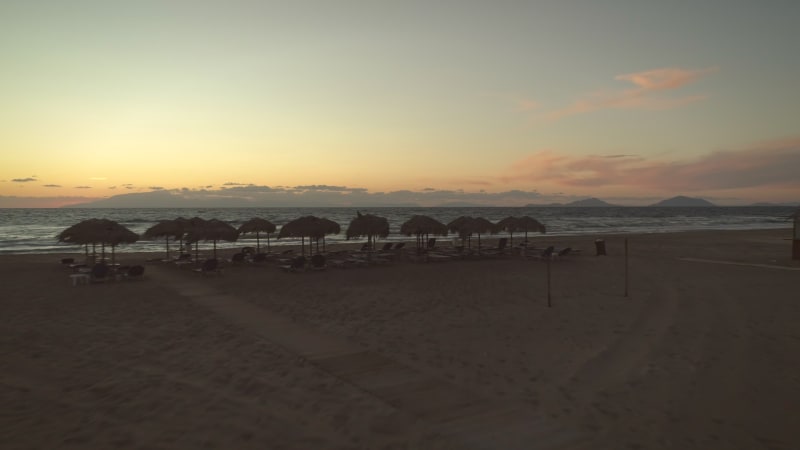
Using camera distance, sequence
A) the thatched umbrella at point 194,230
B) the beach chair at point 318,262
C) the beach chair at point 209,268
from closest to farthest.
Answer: the beach chair at point 209,268
the beach chair at point 318,262
the thatched umbrella at point 194,230

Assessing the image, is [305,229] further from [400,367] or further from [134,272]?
[400,367]

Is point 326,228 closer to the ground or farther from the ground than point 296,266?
farther from the ground

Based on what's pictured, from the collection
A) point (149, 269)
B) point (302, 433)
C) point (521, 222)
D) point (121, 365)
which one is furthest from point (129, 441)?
point (521, 222)

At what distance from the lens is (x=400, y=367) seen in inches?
249

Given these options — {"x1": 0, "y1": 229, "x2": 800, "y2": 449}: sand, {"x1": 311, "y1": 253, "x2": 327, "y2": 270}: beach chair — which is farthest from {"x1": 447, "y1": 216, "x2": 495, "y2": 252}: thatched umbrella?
{"x1": 0, "y1": 229, "x2": 800, "y2": 449}: sand

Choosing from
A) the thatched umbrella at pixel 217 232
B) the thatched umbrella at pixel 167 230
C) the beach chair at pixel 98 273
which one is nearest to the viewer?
the beach chair at pixel 98 273

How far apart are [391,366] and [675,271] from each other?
43.2 feet

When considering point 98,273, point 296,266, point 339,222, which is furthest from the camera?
point 339,222

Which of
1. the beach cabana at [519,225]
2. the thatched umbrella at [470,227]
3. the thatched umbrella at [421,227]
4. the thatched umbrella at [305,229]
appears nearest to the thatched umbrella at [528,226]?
the beach cabana at [519,225]

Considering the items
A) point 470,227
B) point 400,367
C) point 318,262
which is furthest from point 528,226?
point 400,367

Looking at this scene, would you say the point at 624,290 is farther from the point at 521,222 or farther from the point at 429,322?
the point at 521,222

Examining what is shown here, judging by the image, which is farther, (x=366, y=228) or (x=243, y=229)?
(x=243, y=229)

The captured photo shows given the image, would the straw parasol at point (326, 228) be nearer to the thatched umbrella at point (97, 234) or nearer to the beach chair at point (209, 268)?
the beach chair at point (209, 268)

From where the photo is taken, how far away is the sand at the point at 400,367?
4582mm
